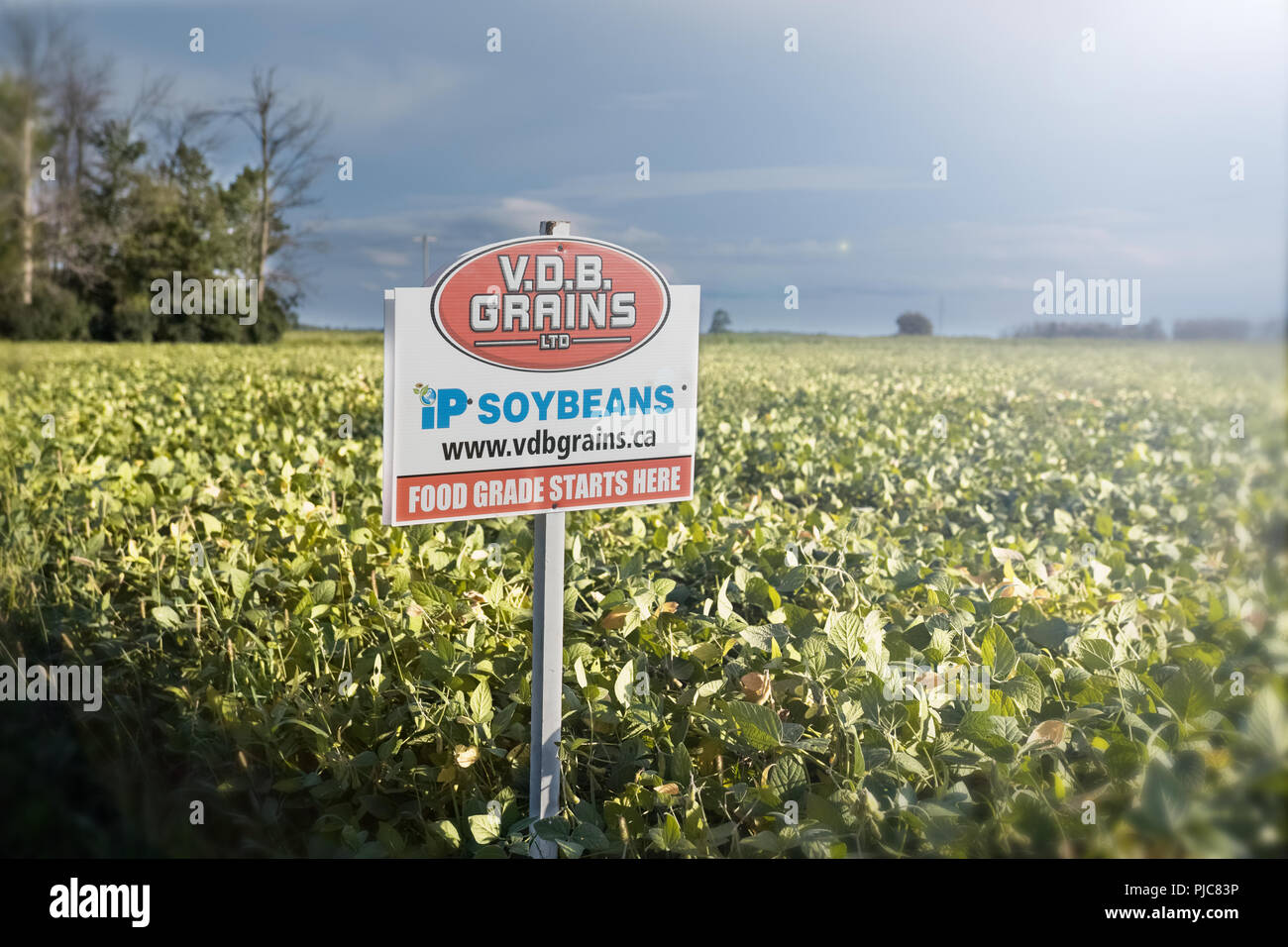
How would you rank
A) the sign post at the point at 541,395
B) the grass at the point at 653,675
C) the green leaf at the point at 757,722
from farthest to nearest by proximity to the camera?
the sign post at the point at 541,395
the green leaf at the point at 757,722
the grass at the point at 653,675

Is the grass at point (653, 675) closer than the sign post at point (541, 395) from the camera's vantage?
Yes

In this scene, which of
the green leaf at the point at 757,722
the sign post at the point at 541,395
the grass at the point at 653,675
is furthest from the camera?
the sign post at the point at 541,395

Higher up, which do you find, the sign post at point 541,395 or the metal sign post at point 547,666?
the sign post at point 541,395

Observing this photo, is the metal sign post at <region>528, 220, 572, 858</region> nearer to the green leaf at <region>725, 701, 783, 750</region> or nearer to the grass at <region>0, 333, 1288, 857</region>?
the grass at <region>0, 333, 1288, 857</region>

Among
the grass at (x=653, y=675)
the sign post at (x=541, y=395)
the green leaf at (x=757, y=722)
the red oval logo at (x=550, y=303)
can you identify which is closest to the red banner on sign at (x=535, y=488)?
the sign post at (x=541, y=395)

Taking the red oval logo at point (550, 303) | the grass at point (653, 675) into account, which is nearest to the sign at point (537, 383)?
the red oval logo at point (550, 303)

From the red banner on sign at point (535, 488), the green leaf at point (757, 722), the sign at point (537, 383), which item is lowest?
the green leaf at point (757, 722)

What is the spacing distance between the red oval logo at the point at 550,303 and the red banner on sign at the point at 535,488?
0.22 m

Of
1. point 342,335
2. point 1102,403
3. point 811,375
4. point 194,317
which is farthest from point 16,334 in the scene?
point 1102,403

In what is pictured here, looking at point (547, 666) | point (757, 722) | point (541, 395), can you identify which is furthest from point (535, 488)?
point (757, 722)

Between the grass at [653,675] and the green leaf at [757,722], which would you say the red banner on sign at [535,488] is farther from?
the green leaf at [757,722]

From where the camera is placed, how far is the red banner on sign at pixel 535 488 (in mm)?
1838

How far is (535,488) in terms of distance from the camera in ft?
6.25
